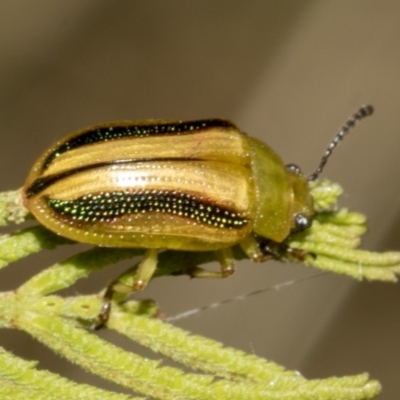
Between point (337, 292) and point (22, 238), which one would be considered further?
point (337, 292)

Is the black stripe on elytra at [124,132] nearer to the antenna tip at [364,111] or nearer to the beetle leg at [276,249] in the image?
the beetle leg at [276,249]

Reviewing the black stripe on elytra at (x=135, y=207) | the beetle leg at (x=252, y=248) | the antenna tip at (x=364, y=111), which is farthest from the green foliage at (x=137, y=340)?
the antenna tip at (x=364, y=111)

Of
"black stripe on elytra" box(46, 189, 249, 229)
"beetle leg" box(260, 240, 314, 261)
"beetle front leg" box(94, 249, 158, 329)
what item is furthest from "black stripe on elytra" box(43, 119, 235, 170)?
"beetle leg" box(260, 240, 314, 261)

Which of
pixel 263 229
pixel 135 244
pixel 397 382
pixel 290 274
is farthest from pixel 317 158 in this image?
pixel 135 244

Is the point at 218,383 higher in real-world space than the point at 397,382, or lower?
higher

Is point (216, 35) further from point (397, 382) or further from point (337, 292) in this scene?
point (397, 382)

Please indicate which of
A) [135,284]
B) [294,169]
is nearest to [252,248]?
[294,169]
